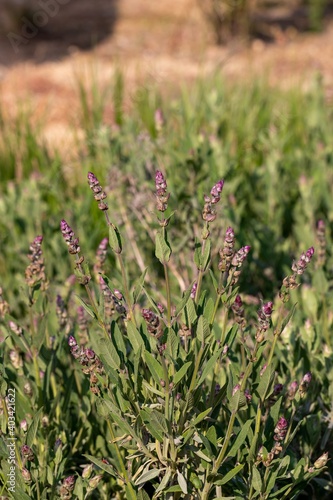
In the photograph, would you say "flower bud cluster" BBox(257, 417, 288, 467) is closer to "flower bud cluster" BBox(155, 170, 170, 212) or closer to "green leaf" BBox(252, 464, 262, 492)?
"green leaf" BBox(252, 464, 262, 492)

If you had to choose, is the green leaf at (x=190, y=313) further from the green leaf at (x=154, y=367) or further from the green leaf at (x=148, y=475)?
the green leaf at (x=148, y=475)

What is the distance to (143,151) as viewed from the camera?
3283mm

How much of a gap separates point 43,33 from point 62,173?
6.13m

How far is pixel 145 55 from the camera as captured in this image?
26.5ft

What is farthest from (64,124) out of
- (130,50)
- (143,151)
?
(130,50)

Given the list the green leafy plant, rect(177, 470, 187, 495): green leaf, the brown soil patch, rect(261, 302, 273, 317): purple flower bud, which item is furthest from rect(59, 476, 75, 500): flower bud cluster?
the brown soil patch

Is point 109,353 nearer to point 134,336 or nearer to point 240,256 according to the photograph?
point 134,336

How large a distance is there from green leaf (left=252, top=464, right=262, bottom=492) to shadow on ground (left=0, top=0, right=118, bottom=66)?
277 inches

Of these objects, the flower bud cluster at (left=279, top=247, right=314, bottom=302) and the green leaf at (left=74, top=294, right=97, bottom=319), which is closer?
the flower bud cluster at (left=279, top=247, right=314, bottom=302)

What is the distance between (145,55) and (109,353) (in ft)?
22.7


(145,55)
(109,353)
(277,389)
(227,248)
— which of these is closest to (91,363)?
(109,353)

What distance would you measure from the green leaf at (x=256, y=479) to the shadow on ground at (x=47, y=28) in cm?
704

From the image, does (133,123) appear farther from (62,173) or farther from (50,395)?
(50,395)

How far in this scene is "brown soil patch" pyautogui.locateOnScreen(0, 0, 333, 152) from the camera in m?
6.10
